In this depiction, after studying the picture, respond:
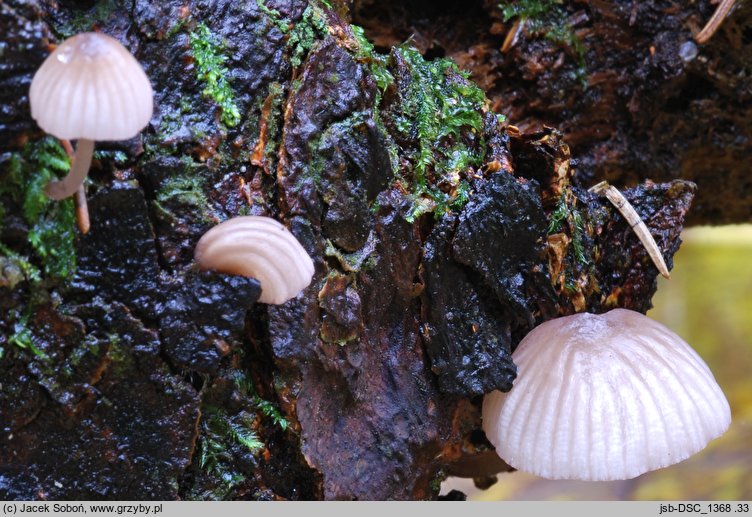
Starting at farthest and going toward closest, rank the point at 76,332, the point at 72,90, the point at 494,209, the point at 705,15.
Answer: the point at 705,15 → the point at 494,209 → the point at 76,332 → the point at 72,90

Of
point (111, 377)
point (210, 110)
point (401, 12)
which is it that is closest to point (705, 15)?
point (401, 12)

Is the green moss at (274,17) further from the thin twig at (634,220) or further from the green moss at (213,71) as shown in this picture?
the thin twig at (634,220)

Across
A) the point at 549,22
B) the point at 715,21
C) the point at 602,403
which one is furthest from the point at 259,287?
the point at 715,21

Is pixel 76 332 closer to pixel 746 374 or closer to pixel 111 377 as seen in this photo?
pixel 111 377

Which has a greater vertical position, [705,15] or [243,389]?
[705,15]

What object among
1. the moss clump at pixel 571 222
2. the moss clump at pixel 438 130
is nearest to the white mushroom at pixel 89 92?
the moss clump at pixel 438 130
